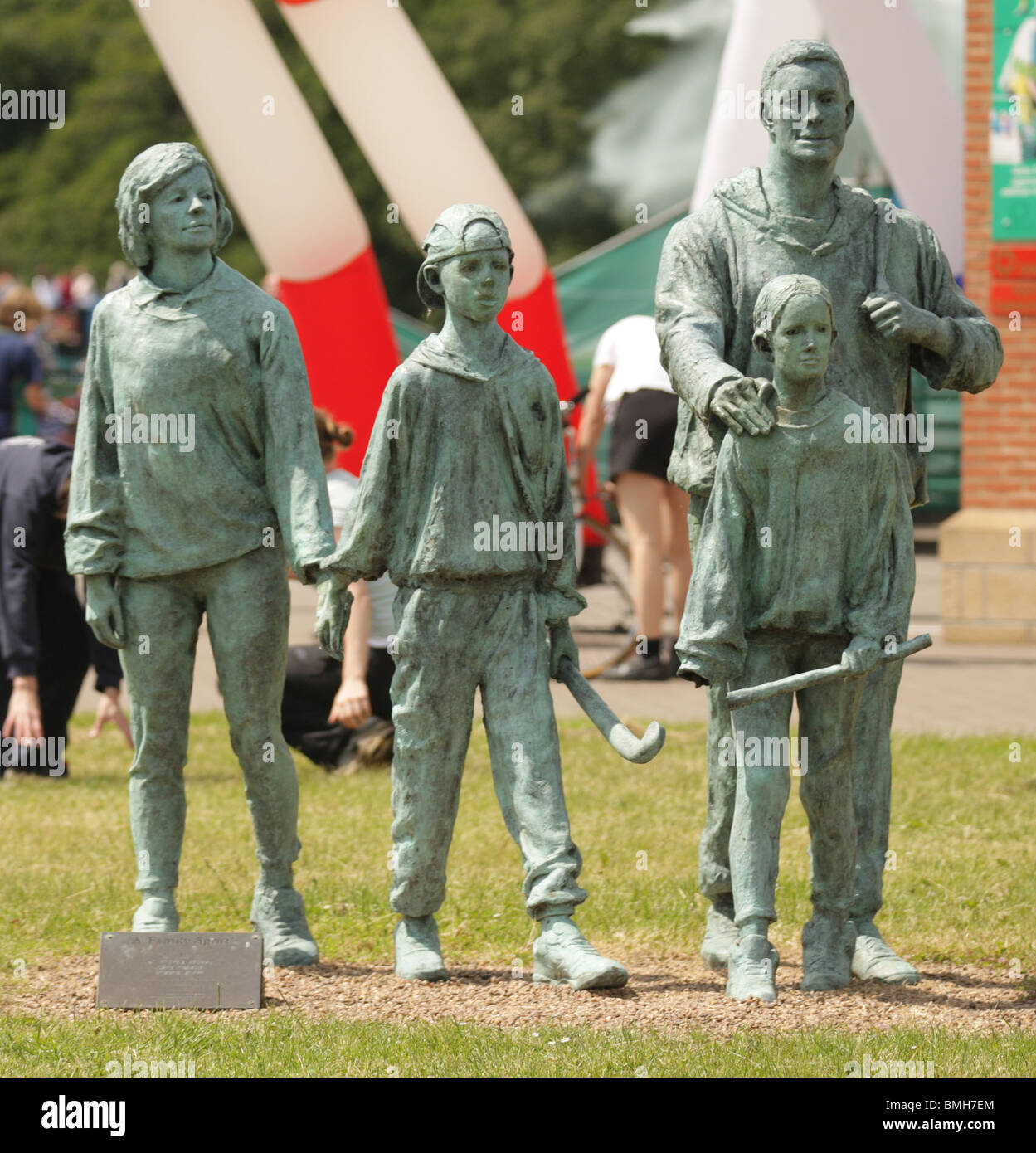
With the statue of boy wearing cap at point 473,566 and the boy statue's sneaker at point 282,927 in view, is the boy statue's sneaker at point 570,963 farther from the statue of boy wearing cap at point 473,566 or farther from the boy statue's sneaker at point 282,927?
the boy statue's sneaker at point 282,927

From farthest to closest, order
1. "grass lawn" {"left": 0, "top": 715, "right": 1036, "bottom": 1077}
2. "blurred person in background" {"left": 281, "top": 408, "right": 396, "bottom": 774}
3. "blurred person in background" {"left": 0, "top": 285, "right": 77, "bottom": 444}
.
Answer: "blurred person in background" {"left": 0, "top": 285, "right": 77, "bottom": 444}, "blurred person in background" {"left": 281, "top": 408, "right": 396, "bottom": 774}, "grass lawn" {"left": 0, "top": 715, "right": 1036, "bottom": 1077}

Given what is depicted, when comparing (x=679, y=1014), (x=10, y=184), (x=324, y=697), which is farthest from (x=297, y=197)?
(x=10, y=184)

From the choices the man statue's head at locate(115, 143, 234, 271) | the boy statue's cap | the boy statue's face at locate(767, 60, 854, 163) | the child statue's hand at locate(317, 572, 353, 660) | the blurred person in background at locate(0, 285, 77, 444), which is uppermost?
the blurred person in background at locate(0, 285, 77, 444)

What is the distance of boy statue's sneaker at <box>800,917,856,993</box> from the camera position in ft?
20.3

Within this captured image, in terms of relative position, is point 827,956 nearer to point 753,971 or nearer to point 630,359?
point 753,971

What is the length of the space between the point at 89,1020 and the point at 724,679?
2.00 m

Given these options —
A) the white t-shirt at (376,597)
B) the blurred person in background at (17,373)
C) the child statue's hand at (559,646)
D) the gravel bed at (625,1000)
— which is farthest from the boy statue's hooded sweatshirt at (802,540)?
the blurred person in background at (17,373)

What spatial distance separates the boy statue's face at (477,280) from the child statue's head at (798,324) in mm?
779

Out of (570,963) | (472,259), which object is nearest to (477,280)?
(472,259)

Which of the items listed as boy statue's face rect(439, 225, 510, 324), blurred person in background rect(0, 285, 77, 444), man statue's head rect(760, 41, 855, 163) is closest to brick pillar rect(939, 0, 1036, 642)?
blurred person in background rect(0, 285, 77, 444)

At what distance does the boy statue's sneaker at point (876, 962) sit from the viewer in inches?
252

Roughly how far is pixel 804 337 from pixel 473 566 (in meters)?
1.14

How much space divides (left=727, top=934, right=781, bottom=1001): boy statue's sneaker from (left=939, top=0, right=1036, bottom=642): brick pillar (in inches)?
301

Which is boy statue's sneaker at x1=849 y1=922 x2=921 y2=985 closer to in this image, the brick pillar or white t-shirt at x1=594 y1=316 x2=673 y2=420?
white t-shirt at x1=594 y1=316 x2=673 y2=420
